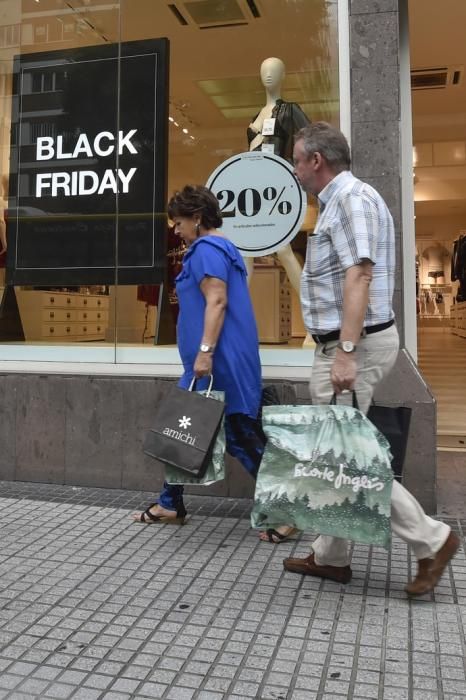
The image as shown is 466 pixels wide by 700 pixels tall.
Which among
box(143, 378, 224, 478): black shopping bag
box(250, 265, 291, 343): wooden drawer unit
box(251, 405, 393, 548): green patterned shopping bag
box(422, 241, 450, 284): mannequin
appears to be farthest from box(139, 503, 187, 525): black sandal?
box(422, 241, 450, 284): mannequin

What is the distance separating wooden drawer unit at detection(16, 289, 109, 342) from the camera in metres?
5.23

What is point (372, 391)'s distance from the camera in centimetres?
289

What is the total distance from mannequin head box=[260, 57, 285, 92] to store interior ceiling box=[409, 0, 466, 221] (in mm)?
1510

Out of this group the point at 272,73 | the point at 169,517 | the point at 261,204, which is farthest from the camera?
the point at 272,73

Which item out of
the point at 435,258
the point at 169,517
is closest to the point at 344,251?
the point at 169,517

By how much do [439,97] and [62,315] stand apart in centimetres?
630

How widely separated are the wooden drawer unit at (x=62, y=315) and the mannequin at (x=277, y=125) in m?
1.27

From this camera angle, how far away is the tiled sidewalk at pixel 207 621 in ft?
7.32

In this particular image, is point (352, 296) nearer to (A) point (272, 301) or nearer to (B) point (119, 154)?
(A) point (272, 301)

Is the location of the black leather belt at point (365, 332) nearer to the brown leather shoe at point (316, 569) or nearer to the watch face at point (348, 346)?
the watch face at point (348, 346)

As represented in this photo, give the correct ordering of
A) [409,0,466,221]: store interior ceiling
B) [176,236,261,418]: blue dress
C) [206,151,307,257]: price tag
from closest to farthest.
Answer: [176,236,261,418]: blue dress, [206,151,307,257]: price tag, [409,0,466,221]: store interior ceiling

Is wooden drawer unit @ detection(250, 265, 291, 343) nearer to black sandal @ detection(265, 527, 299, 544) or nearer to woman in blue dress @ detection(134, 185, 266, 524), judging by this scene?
woman in blue dress @ detection(134, 185, 266, 524)

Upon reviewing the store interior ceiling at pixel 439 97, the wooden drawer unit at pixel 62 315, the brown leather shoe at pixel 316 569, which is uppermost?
the store interior ceiling at pixel 439 97

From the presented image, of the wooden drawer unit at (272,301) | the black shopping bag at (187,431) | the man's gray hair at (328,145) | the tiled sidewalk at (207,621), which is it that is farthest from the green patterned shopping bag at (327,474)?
the wooden drawer unit at (272,301)
